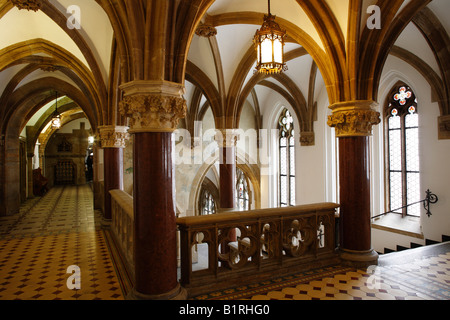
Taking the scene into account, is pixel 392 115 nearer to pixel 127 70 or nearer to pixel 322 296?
pixel 322 296

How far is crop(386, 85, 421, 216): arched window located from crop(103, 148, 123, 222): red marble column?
7592 millimetres

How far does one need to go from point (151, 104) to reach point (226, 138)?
5.18 meters

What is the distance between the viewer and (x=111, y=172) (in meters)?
8.03

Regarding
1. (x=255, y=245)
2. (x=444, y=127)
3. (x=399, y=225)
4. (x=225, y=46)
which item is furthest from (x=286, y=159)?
(x=255, y=245)

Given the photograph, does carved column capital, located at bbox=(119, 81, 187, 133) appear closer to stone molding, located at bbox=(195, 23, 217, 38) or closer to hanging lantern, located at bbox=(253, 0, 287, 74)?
hanging lantern, located at bbox=(253, 0, 287, 74)

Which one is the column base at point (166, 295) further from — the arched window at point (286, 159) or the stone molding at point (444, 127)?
the arched window at point (286, 159)

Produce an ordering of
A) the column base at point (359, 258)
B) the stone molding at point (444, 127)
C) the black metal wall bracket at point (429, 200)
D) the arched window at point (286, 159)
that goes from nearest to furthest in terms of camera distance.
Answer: the column base at point (359, 258), the stone molding at point (444, 127), the black metal wall bracket at point (429, 200), the arched window at point (286, 159)

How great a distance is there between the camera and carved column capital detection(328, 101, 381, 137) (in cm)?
487

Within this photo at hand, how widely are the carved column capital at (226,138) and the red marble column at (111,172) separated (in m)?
2.76

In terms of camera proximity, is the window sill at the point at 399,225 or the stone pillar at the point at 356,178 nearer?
the stone pillar at the point at 356,178

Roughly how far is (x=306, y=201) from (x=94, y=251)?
8485 mm

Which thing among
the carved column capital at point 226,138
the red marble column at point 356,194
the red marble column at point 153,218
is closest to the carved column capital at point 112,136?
the carved column capital at point 226,138

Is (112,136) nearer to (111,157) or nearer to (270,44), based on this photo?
(111,157)

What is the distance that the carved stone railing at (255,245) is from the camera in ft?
12.7
